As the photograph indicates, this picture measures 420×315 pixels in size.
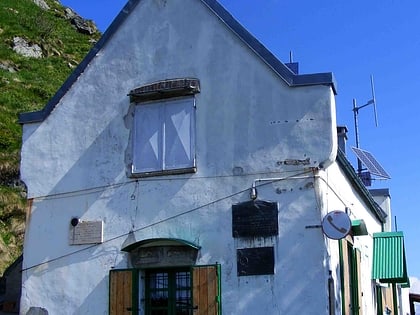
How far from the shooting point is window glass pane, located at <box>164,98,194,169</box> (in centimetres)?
1355

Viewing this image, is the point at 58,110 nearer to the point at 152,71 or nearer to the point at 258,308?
the point at 152,71

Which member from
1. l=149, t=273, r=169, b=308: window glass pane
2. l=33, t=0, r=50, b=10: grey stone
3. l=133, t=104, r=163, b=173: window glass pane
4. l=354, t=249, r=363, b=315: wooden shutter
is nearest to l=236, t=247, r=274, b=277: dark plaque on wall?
l=149, t=273, r=169, b=308: window glass pane

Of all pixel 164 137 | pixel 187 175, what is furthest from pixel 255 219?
pixel 164 137

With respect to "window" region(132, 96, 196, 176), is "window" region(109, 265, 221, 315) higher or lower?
lower

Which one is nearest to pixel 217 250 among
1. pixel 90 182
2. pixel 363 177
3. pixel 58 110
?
pixel 90 182

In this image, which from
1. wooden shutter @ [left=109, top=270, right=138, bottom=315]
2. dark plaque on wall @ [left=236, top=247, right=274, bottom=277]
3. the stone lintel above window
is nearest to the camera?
dark plaque on wall @ [left=236, top=247, right=274, bottom=277]

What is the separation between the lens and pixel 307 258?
40.4 feet

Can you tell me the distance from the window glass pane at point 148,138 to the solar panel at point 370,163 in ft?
25.0

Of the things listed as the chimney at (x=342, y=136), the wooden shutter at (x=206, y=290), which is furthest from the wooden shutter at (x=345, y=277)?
the chimney at (x=342, y=136)

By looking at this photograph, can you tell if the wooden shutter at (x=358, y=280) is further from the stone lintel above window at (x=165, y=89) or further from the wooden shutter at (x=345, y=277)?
the stone lintel above window at (x=165, y=89)

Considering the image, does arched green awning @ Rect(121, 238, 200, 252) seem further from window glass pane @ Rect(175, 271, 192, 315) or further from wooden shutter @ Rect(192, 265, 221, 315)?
window glass pane @ Rect(175, 271, 192, 315)

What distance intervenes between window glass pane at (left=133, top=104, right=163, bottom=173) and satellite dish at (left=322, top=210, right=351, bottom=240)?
11.7ft

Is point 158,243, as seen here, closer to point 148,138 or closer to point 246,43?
point 148,138

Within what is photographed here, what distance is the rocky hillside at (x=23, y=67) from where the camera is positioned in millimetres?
28797
